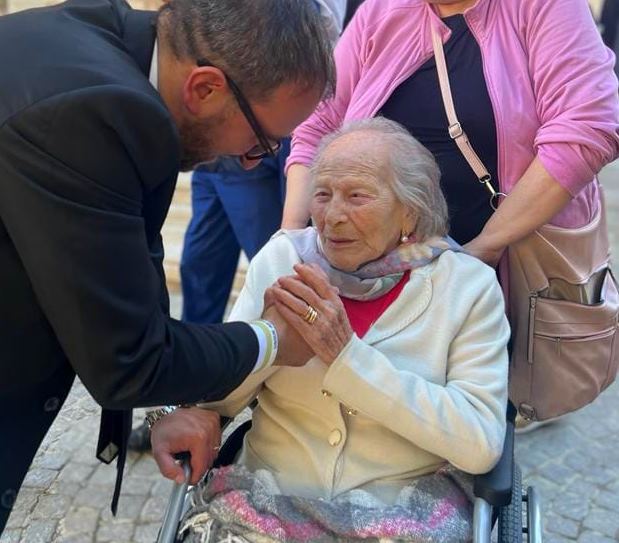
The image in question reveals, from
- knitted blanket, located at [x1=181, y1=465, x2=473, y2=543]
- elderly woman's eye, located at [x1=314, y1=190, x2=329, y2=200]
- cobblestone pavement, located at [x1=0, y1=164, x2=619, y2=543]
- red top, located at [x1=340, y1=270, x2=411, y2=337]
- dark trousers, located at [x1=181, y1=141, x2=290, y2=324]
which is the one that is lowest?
cobblestone pavement, located at [x1=0, y1=164, x2=619, y2=543]

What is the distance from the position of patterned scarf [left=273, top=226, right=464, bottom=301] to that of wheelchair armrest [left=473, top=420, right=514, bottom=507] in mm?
554

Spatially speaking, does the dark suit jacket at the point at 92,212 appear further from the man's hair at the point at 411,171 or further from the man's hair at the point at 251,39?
the man's hair at the point at 411,171

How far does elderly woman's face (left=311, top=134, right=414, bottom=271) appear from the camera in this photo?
2256 millimetres

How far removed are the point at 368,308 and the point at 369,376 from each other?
1.04 ft

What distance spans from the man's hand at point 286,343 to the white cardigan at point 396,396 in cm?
9

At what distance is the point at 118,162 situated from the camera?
4.75 feet

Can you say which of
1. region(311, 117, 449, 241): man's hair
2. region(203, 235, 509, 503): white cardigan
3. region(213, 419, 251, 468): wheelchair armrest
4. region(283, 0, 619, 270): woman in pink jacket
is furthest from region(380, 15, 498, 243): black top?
region(213, 419, 251, 468): wheelchair armrest

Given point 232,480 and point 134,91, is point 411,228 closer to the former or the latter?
point 232,480

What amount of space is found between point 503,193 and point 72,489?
2217mm

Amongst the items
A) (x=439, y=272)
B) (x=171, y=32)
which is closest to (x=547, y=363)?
(x=439, y=272)

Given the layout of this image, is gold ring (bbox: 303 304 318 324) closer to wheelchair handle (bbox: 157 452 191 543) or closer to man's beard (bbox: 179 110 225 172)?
man's beard (bbox: 179 110 225 172)

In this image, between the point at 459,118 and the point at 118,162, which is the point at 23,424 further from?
the point at 459,118

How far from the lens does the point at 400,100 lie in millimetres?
2516

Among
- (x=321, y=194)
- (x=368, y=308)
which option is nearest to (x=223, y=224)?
(x=321, y=194)
